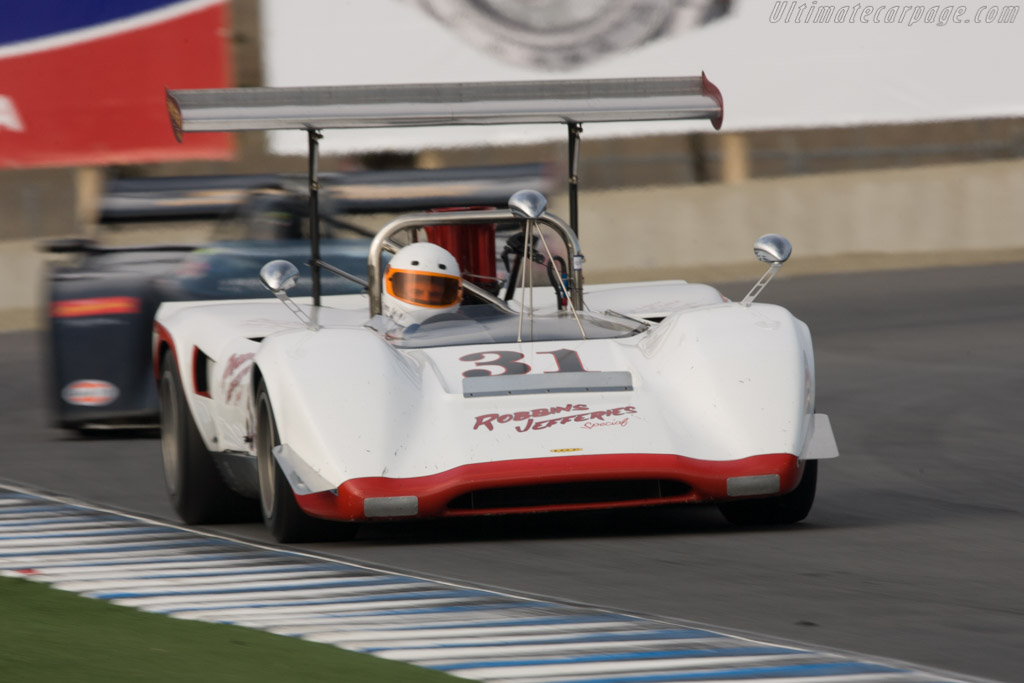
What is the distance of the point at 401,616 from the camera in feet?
17.8

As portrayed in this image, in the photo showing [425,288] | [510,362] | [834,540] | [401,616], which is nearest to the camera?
[401,616]

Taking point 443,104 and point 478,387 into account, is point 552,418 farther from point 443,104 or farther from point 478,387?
point 443,104

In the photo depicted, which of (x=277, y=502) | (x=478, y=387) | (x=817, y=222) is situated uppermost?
(x=478, y=387)

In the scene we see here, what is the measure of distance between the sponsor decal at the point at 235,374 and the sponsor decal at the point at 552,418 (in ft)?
3.50

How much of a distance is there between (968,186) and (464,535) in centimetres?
1634

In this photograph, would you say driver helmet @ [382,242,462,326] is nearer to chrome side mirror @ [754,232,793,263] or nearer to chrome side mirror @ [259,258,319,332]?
chrome side mirror @ [259,258,319,332]

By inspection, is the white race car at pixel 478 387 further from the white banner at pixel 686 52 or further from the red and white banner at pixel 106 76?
the red and white banner at pixel 106 76

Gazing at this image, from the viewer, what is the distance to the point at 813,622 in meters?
5.29

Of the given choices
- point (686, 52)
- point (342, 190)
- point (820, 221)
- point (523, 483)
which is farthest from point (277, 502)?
point (686, 52)

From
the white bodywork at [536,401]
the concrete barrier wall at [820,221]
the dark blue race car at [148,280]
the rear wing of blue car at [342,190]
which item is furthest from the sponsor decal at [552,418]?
the concrete barrier wall at [820,221]

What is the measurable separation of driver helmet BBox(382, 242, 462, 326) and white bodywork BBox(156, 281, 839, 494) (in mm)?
440

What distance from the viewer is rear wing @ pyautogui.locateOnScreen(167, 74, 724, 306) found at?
789 centimetres

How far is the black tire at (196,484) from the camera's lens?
777 centimetres

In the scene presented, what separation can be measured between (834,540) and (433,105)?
2516 millimetres
